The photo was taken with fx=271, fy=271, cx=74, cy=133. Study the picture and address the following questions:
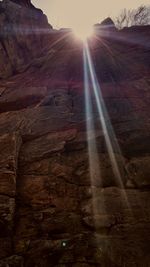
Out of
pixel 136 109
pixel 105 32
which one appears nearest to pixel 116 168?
pixel 136 109

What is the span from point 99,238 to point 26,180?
2.05 m

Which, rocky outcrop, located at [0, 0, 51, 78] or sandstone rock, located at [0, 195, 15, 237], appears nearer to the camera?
sandstone rock, located at [0, 195, 15, 237]

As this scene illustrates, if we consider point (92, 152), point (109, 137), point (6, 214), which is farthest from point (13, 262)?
point (109, 137)

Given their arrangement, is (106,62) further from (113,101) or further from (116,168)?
(116,168)

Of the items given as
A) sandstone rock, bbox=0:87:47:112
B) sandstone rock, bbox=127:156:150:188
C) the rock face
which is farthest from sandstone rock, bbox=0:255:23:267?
sandstone rock, bbox=0:87:47:112

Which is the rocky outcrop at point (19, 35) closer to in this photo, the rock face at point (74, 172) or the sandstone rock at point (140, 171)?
the rock face at point (74, 172)

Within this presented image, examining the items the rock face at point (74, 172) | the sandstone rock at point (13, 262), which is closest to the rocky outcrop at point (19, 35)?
the rock face at point (74, 172)

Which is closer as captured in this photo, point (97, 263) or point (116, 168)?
point (97, 263)

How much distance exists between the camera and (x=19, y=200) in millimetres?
5090

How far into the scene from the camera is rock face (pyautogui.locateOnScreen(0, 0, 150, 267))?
161 inches

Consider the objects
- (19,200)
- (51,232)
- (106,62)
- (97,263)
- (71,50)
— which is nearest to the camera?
(97,263)

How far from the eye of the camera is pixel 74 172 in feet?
18.4

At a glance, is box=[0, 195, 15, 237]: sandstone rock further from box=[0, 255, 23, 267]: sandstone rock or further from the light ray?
the light ray

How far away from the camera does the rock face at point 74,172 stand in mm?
4094
